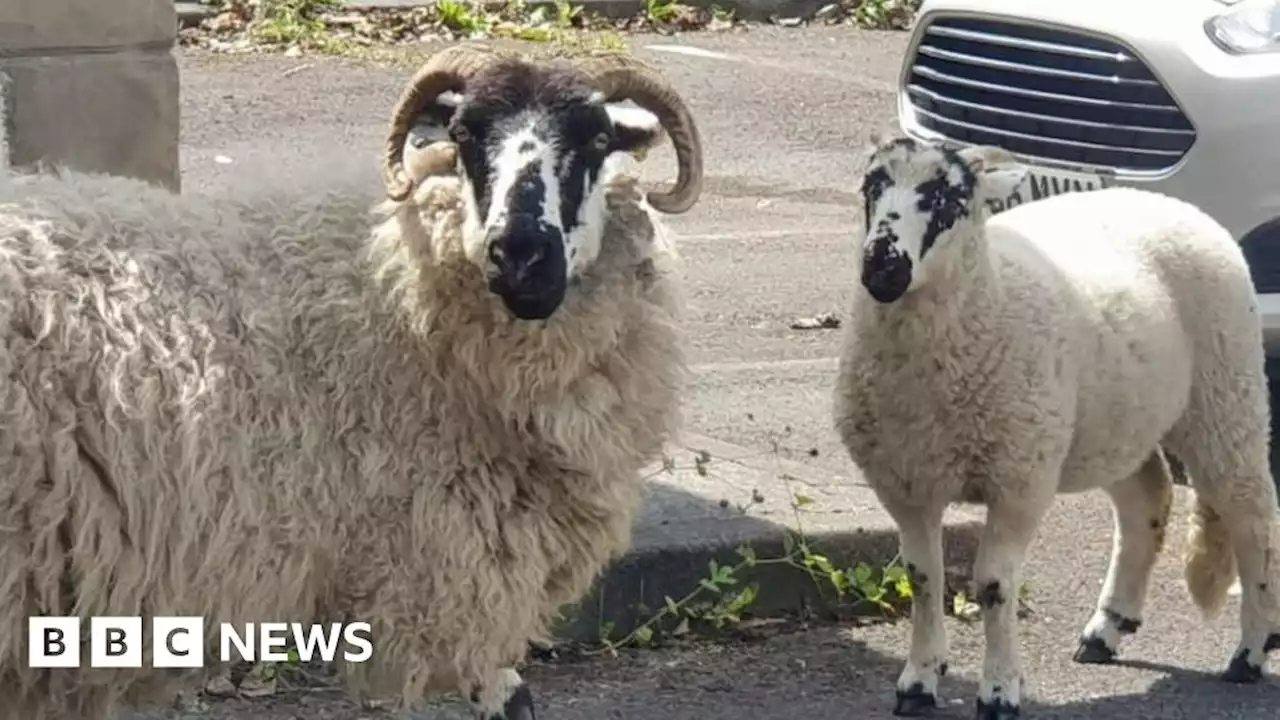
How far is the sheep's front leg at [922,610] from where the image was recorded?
546cm

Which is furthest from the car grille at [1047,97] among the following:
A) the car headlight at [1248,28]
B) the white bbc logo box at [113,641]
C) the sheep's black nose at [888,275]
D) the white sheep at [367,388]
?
the white bbc logo box at [113,641]

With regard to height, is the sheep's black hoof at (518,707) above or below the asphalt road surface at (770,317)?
above

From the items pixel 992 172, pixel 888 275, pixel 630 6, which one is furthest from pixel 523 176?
pixel 630 6

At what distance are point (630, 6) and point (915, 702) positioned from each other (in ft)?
36.7

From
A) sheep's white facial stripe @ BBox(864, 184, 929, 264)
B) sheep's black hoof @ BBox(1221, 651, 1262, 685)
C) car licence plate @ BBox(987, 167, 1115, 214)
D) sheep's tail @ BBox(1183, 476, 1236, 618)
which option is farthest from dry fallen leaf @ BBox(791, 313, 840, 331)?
sheep's white facial stripe @ BBox(864, 184, 929, 264)

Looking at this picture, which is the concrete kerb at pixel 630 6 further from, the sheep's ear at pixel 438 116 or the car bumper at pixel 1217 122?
the sheep's ear at pixel 438 116

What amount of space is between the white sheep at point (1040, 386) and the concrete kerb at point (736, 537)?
0.58 m

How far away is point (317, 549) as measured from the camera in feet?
14.4

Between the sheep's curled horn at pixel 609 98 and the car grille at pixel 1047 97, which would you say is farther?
the car grille at pixel 1047 97

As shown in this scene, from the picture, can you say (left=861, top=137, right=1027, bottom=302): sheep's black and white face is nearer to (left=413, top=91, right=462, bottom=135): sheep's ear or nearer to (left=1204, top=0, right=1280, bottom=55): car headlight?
(left=413, top=91, right=462, bottom=135): sheep's ear

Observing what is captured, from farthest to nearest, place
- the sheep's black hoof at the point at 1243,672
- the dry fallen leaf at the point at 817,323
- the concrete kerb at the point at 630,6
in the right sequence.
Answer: the concrete kerb at the point at 630,6 → the dry fallen leaf at the point at 817,323 → the sheep's black hoof at the point at 1243,672

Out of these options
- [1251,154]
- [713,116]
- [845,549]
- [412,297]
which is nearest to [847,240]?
[713,116]

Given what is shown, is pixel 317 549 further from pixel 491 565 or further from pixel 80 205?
pixel 80 205

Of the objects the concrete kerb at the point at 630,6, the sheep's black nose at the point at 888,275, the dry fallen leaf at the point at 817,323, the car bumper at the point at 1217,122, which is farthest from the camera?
the concrete kerb at the point at 630,6
